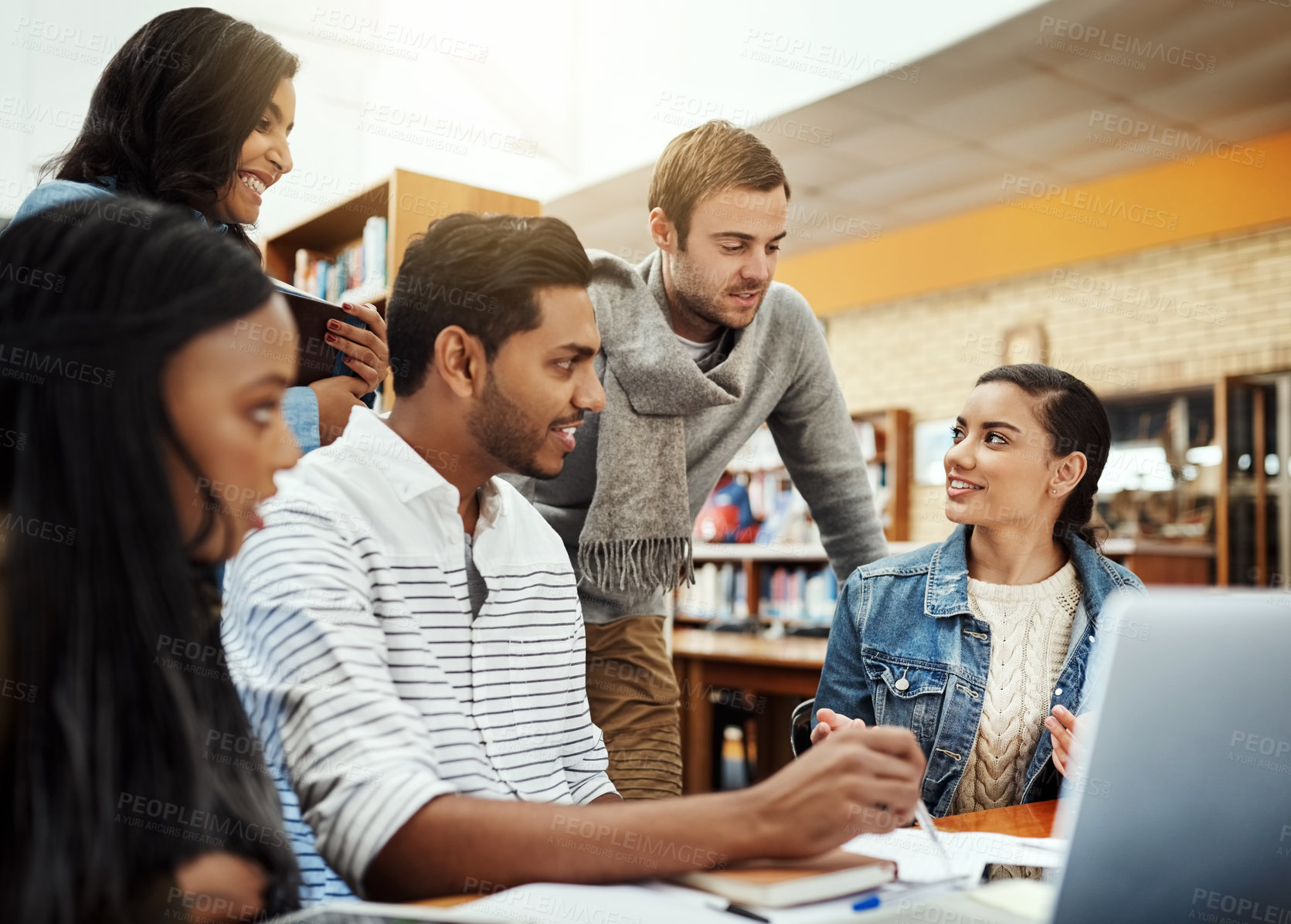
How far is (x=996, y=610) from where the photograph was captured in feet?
5.83

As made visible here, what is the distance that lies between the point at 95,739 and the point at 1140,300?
20.1ft

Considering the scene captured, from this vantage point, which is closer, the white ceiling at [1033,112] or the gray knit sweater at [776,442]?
the gray knit sweater at [776,442]

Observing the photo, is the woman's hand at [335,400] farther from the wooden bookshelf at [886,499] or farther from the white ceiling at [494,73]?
the wooden bookshelf at [886,499]

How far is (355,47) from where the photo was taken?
20.1 feet

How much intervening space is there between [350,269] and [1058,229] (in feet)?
13.3

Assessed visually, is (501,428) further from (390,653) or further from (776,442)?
(776,442)

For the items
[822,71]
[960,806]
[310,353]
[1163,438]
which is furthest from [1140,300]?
[310,353]

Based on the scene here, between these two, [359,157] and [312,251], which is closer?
[312,251]

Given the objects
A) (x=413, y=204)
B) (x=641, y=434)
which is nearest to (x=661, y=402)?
(x=641, y=434)

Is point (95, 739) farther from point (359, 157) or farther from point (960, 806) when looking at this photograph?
point (359, 157)

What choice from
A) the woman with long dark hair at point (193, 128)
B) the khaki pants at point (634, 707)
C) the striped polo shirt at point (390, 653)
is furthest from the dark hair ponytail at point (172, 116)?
the khaki pants at point (634, 707)

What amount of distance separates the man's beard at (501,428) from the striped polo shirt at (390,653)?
53 millimetres

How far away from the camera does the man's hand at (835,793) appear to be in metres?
0.84

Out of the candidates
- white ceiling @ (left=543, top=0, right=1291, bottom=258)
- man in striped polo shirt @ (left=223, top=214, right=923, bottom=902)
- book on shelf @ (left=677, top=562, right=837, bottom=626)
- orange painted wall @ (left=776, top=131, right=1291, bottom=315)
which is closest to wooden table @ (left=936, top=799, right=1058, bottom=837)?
man in striped polo shirt @ (left=223, top=214, right=923, bottom=902)
